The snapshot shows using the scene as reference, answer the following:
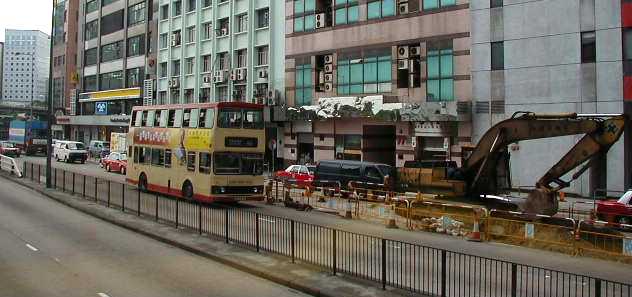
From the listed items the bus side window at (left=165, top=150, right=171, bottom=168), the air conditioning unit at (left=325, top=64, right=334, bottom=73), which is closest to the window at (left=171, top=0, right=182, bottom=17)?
the air conditioning unit at (left=325, top=64, right=334, bottom=73)

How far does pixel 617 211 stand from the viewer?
2016cm

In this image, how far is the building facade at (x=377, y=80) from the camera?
3597cm

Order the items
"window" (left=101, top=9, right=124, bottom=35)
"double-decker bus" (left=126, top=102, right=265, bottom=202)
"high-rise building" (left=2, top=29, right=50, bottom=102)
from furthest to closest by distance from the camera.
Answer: "high-rise building" (left=2, top=29, right=50, bottom=102), "window" (left=101, top=9, right=124, bottom=35), "double-decker bus" (left=126, top=102, right=265, bottom=202)

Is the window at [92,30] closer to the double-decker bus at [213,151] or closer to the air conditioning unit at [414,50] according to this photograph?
the air conditioning unit at [414,50]

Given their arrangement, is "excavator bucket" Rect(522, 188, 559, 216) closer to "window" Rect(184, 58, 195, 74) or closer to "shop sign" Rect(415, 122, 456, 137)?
"shop sign" Rect(415, 122, 456, 137)

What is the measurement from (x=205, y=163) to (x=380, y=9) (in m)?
21.0

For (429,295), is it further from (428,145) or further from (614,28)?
(428,145)

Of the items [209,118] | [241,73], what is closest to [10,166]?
[241,73]

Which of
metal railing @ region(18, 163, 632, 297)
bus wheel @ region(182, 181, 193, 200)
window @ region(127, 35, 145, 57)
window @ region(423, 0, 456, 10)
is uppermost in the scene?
window @ region(127, 35, 145, 57)

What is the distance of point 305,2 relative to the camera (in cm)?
4644

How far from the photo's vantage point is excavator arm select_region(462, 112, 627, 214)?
17969 millimetres

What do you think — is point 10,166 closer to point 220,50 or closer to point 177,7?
point 220,50

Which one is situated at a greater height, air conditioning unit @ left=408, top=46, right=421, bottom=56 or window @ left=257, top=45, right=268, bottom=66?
window @ left=257, top=45, right=268, bottom=66

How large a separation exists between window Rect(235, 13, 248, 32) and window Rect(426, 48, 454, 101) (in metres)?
20.9
